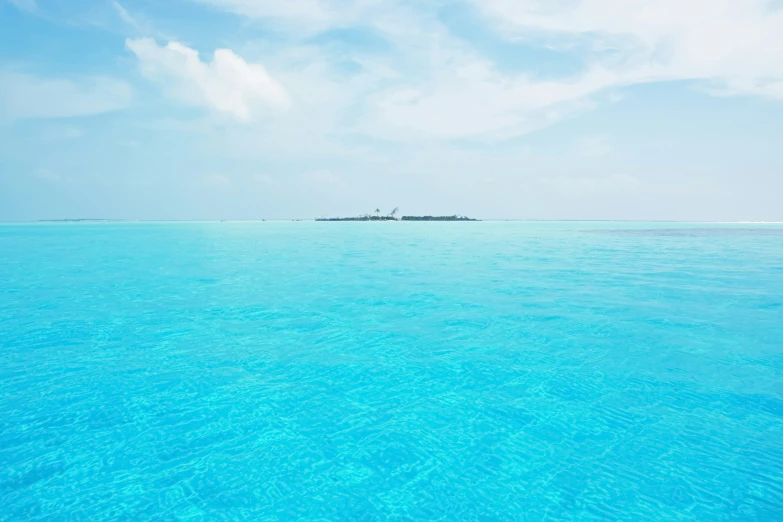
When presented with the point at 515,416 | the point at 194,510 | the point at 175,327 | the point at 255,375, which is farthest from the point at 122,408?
the point at 515,416

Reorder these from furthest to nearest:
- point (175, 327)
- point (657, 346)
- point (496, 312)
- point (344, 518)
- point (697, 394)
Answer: point (496, 312) → point (175, 327) → point (657, 346) → point (697, 394) → point (344, 518)

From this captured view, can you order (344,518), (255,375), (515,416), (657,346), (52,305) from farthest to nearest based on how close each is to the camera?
(52,305) < (657,346) < (255,375) < (515,416) < (344,518)

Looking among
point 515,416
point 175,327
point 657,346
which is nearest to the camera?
point 515,416

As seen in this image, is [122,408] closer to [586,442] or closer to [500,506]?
[500,506]

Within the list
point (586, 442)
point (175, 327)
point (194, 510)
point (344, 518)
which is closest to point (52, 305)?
point (175, 327)

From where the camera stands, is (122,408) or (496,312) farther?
(496,312)

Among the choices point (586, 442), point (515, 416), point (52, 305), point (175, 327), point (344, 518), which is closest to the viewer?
point (344, 518)

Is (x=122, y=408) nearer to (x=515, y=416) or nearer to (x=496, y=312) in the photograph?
(x=515, y=416)
